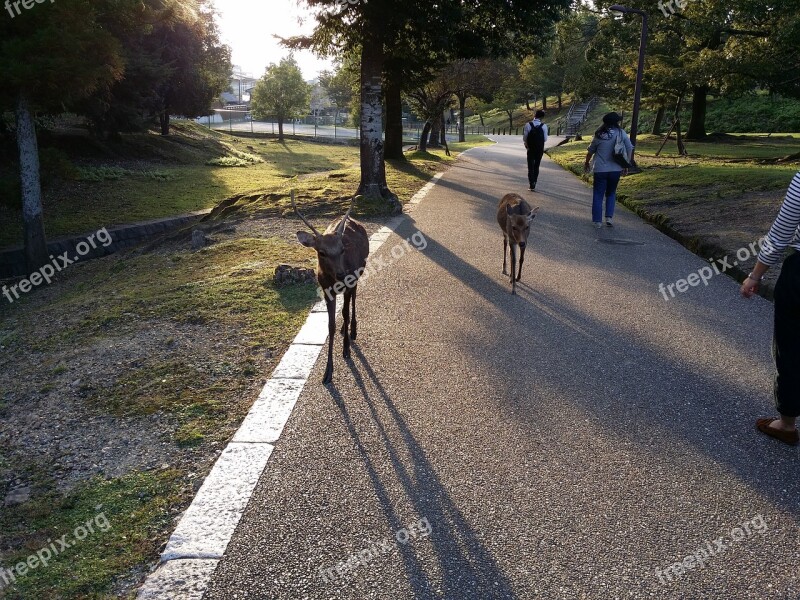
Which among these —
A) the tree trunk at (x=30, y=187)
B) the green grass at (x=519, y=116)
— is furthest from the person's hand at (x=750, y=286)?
the green grass at (x=519, y=116)

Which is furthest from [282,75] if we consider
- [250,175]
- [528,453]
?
[528,453]

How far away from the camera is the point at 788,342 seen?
3846 mm

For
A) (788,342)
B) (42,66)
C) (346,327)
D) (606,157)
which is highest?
(42,66)

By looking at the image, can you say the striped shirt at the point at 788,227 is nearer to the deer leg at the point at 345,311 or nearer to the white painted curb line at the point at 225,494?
the deer leg at the point at 345,311

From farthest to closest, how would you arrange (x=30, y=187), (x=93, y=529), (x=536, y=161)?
(x=536, y=161) < (x=30, y=187) < (x=93, y=529)

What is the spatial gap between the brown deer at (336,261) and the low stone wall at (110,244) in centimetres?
1034

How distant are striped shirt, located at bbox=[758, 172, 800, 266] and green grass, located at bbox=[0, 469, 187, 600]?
12.6 ft

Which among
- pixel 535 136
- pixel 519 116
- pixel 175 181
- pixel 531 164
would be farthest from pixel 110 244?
pixel 519 116

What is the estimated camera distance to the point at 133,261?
424 inches

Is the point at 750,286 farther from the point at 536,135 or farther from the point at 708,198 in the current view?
the point at 536,135

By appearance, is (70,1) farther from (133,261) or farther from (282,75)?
(282,75)

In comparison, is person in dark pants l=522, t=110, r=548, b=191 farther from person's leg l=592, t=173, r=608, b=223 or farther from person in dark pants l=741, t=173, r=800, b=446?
person in dark pants l=741, t=173, r=800, b=446

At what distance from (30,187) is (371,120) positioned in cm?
703

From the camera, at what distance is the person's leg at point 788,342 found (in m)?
3.73
